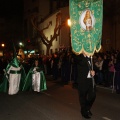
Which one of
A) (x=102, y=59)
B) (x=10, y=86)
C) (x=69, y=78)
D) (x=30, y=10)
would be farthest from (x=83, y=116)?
(x=30, y=10)

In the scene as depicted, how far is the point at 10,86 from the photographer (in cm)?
1281

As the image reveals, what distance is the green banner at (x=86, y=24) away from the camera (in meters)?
7.79

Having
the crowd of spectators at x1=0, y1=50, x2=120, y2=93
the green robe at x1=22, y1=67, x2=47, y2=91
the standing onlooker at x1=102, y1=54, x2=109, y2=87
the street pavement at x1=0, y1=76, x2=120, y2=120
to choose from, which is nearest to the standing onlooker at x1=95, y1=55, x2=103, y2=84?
the crowd of spectators at x1=0, y1=50, x2=120, y2=93

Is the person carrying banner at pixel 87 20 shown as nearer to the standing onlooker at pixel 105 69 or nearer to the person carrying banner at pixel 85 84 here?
the person carrying banner at pixel 85 84

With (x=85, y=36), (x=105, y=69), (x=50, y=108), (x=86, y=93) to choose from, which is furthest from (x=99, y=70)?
(x=85, y=36)

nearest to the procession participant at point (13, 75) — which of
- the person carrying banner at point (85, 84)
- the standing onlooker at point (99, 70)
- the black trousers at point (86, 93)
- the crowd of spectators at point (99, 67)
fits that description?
the crowd of spectators at point (99, 67)

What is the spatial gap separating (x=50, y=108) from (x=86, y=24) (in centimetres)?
306

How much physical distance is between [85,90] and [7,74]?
6.12m

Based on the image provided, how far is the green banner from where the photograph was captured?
779 centimetres

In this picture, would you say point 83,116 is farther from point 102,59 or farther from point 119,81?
point 102,59

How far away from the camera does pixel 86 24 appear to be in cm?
784

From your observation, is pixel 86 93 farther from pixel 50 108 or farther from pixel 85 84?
pixel 50 108

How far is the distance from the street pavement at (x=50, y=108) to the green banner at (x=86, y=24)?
1.89 meters

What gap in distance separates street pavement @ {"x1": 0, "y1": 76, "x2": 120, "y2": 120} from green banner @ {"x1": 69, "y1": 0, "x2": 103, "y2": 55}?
1.89 m
